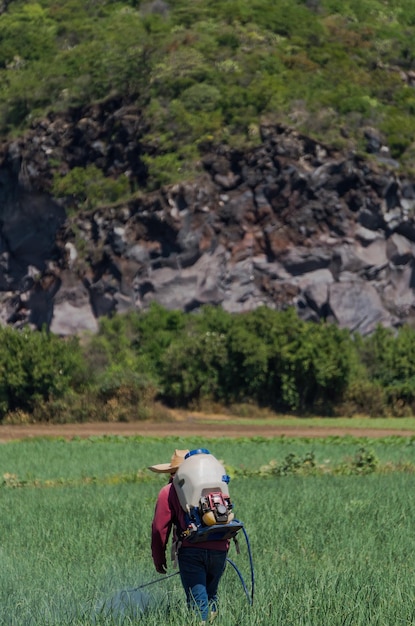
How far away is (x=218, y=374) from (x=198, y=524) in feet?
154

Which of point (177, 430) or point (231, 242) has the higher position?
point (231, 242)

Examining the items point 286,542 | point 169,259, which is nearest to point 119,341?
point 169,259

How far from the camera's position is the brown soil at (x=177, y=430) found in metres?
40.6

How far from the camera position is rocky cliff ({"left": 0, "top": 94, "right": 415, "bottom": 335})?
7350cm

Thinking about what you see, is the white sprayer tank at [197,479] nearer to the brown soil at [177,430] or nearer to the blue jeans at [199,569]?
the blue jeans at [199,569]

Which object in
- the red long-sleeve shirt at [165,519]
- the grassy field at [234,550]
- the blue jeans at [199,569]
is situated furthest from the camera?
the red long-sleeve shirt at [165,519]

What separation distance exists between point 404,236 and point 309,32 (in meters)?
29.2

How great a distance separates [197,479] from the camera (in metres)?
8.40

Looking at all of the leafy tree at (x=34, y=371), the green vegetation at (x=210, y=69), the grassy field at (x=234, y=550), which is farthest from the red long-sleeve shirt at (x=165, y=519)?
the green vegetation at (x=210, y=69)

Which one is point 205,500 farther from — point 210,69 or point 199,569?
point 210,69

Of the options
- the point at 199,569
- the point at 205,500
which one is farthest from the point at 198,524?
the point at 199,569

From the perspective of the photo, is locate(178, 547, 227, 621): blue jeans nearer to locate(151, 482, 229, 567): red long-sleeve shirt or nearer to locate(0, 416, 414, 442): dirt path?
locate(151, 482, 229, 567): red long-sleeve shirt

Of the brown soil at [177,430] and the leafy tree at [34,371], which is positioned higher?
the leafy tree at [34,371]

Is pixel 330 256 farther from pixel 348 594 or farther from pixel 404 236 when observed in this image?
pixel 348 594
